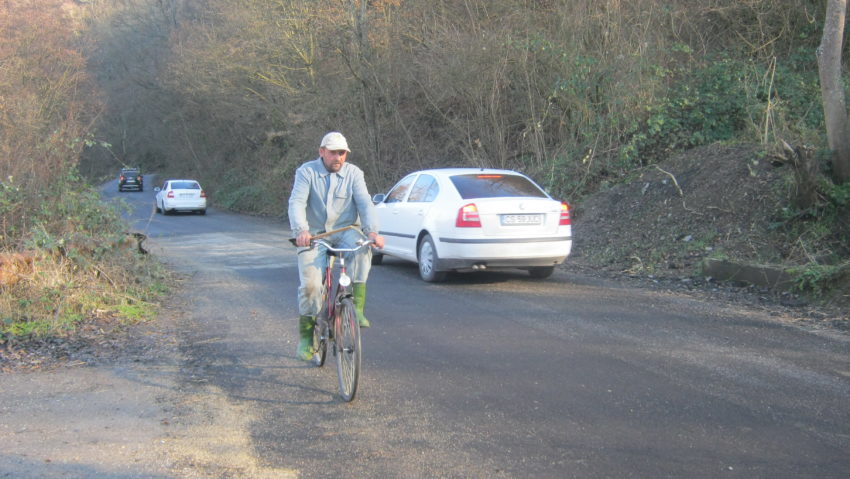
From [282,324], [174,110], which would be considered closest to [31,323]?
[282,324]

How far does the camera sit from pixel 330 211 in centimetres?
587

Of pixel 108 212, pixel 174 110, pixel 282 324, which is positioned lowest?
pixel 282 324

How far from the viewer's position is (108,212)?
1083 centimetres

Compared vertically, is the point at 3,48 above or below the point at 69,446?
above

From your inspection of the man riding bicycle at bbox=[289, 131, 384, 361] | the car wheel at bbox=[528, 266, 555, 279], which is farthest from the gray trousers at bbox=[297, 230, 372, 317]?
the car wheel at bbox=[528, 266, 555, 279]

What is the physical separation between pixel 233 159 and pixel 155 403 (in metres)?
40.0

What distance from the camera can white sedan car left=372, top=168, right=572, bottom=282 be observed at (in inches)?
397

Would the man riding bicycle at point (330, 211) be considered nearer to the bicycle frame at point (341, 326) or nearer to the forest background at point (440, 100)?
the bicycle frame at point (341, 326)

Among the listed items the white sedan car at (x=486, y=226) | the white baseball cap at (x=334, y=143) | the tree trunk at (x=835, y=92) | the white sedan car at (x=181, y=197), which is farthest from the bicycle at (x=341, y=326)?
the white sedan car at (x=181, y=197)

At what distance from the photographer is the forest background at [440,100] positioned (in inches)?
376

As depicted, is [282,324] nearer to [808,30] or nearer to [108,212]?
[108,212]

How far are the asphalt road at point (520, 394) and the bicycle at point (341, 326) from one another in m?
0.19

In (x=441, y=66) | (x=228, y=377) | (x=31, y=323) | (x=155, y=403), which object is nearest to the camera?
(x=155, y=403)

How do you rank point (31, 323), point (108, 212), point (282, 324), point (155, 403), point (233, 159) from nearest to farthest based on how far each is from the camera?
point (155, 403), point (31, 323), point (282, 324), point (108, 212), point (233, 159)
